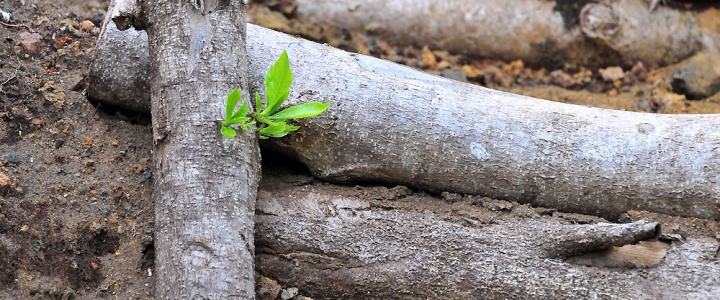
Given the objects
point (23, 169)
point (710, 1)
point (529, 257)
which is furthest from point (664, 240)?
point (710, 1)

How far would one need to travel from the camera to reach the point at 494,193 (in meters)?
2.26

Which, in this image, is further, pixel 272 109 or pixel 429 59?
pixel 429 59

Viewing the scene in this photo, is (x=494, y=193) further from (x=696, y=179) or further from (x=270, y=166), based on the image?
(x=270, y=166)

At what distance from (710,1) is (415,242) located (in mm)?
2911

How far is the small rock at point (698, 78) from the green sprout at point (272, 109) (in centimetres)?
252

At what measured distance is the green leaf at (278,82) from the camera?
189 cm

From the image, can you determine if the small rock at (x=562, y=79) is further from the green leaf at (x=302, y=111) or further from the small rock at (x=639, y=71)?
the green leaf at (x=302, y=111)

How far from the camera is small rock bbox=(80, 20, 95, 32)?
2.71 meters

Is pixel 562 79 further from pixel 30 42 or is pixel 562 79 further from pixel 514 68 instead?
pixel 30 42

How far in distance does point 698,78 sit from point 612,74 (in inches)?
17.0

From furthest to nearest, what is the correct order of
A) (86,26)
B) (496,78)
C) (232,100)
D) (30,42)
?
(496,78)
(86,26)
(30,42)
(232,100)

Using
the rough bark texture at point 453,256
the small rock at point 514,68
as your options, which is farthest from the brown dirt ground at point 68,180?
the small rock at point 514,68

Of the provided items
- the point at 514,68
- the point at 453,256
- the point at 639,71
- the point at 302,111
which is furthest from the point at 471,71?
the point at 302,111

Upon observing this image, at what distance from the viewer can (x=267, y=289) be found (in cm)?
205
